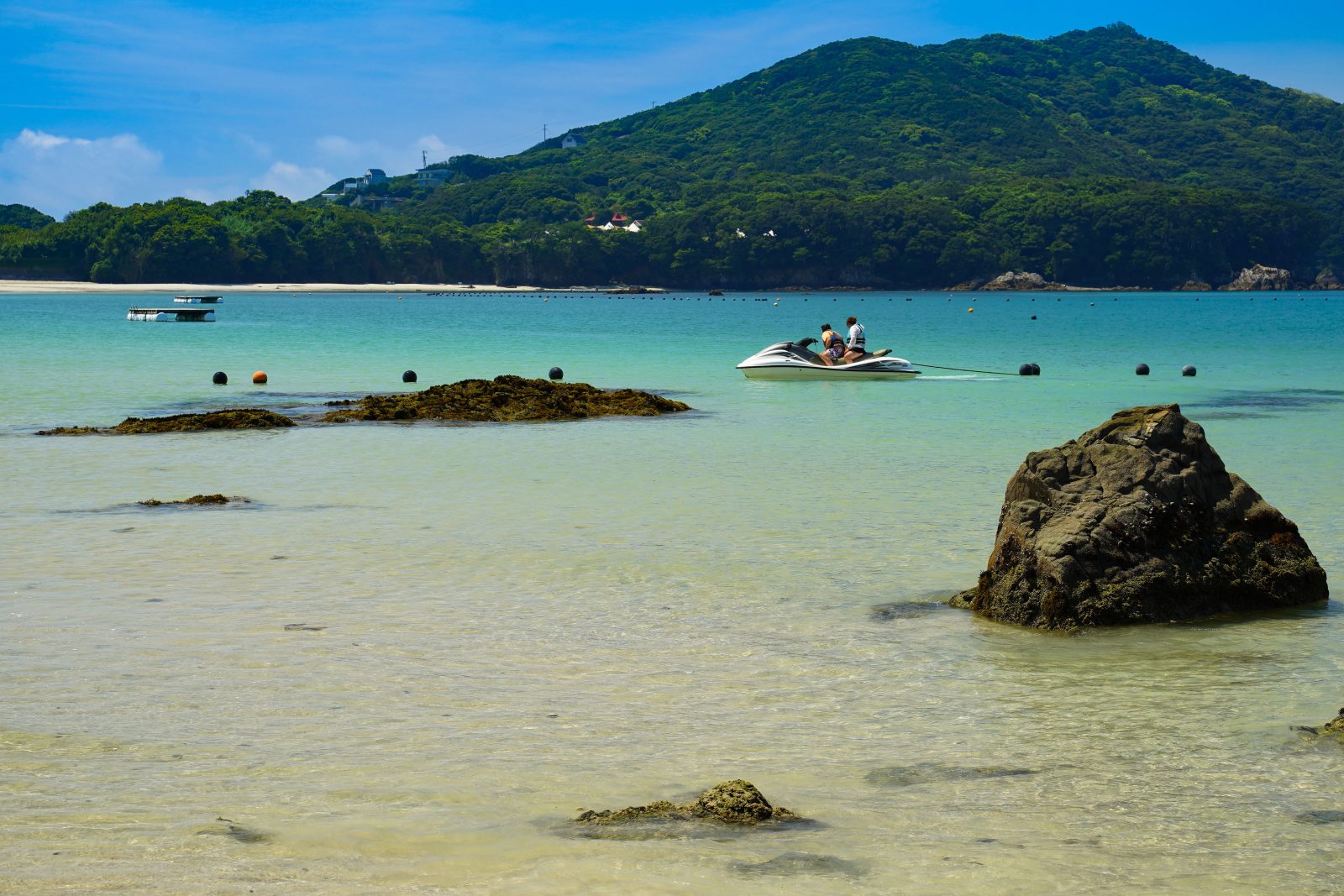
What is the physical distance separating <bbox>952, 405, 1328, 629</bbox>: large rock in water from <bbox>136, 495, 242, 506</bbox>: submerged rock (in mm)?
8356

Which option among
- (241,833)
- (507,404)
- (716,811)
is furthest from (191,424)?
(716,811)

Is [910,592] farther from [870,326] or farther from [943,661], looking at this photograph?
[870,326]

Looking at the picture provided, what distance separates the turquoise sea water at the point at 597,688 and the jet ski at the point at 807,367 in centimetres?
1501

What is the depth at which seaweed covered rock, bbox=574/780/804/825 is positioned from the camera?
5.84 m

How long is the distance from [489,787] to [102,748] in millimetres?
1968

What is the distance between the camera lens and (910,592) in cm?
1074

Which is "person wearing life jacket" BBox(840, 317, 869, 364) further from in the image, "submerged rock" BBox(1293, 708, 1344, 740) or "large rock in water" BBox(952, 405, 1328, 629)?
"submerged rock" BBox(1293, 708, 1344, 740)

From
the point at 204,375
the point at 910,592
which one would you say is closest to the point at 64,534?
the point at 910,592

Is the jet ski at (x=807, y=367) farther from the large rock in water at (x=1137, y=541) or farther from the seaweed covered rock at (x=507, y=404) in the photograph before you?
the large rock in water at (x=1137, y=541)

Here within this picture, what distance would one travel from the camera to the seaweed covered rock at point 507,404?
24.9 metres

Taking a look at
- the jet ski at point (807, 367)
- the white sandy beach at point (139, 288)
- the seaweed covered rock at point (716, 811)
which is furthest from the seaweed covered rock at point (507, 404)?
the white sandy beach at point (139, 288)

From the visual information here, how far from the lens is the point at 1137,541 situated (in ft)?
31.9

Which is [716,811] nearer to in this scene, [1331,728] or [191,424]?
[1331,728]

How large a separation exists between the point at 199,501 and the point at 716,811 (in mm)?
10494
